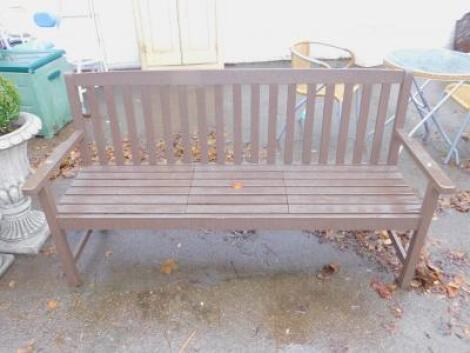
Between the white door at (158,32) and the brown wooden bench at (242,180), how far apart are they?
333 cm

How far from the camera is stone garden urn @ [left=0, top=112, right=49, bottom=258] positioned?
266 cm

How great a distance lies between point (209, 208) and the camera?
238cm

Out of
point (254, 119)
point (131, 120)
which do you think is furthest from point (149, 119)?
point (254, 119)

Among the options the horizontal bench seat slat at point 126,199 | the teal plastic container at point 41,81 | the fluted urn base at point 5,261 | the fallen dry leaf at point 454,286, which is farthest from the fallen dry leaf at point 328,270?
the teal plastic container at point 41,81

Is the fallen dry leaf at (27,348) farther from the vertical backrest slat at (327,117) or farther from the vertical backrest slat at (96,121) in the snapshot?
the vertical backrest slat at (327,117)

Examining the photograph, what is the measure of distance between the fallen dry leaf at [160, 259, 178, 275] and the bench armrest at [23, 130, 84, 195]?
3.07ft

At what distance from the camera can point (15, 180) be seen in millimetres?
2748

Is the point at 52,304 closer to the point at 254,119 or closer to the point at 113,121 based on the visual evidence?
the point at 113,121

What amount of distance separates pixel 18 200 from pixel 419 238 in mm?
2534

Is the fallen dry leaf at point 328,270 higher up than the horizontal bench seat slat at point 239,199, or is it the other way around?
the horizontal bench seat slat at point 239,199

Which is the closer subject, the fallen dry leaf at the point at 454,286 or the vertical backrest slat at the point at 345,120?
the fallen dry leaf at the point at 454,286

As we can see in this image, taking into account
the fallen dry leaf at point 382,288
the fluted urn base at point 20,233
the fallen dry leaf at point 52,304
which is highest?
the fluted urn base at point 20,233

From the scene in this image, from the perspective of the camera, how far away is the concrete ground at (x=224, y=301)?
7.45ft

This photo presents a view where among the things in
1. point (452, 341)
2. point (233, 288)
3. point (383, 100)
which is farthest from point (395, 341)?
point (383, 100)
